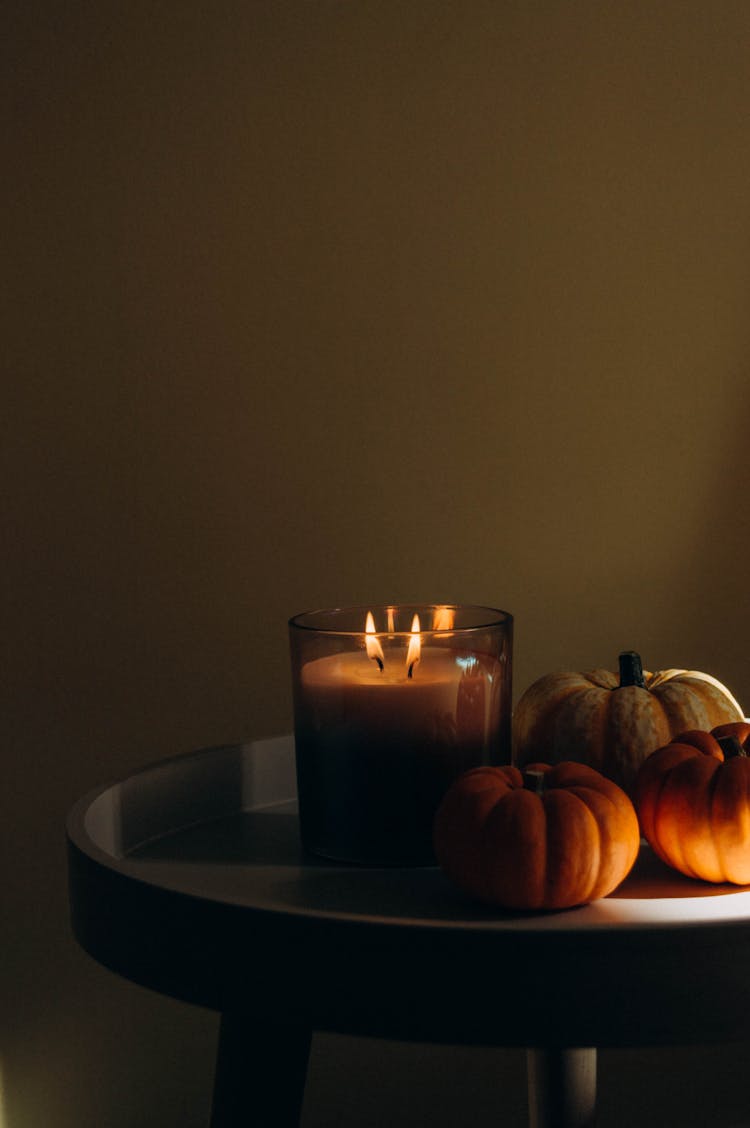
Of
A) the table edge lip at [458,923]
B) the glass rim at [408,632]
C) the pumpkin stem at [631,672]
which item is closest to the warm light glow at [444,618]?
the glass rim at [408,632]

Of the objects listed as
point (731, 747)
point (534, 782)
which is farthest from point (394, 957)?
point (731, 747)

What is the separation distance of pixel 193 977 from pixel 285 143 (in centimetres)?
84

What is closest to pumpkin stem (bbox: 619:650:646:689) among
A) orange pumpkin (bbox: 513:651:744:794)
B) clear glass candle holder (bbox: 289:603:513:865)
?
orange pumpkin (bbox: 513:651:744:794)

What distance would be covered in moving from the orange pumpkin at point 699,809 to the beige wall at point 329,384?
1.84 ft

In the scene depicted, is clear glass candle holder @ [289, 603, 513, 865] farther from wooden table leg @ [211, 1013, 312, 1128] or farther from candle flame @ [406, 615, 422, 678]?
wooden table leg @ [211, 1013, 312, 1128]

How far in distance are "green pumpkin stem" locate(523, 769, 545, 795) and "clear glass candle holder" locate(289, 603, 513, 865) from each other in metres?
0.08

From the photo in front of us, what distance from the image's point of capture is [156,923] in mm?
602

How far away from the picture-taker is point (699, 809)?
0.65 metres

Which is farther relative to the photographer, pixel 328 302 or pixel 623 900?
pixel 328 302

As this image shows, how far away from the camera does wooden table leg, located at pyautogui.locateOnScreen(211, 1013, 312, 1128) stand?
71cm

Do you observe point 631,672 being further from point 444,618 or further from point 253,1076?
point 253,1076

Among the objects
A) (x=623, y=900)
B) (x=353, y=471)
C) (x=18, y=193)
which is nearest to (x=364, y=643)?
(x=623, y=900)

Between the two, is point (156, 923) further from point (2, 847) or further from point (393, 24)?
point (393, 24)

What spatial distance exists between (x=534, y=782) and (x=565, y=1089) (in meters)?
0.31
